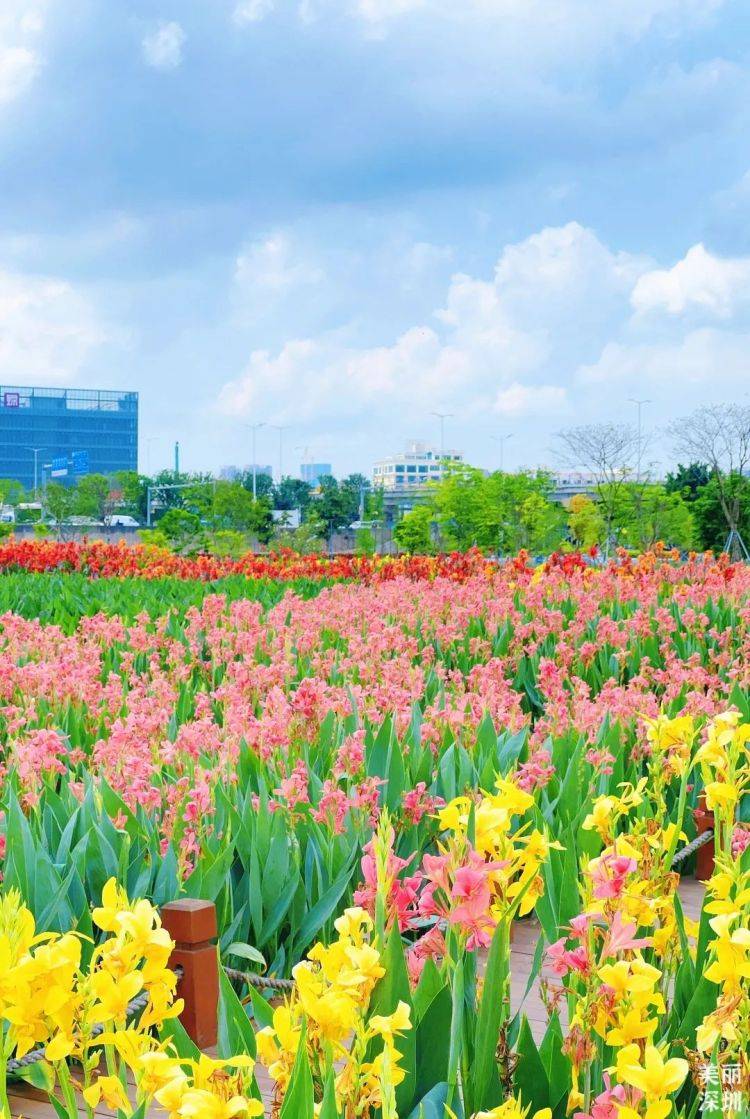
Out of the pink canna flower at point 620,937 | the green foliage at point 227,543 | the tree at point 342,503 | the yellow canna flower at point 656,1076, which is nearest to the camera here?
the yellow canna flower at point 656,1076

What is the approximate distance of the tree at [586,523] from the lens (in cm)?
3953

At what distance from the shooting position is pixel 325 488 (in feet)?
256

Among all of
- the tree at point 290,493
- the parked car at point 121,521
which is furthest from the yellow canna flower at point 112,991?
the tree at point 290,493

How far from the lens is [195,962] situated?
9.89 ft

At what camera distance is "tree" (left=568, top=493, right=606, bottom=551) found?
39.5m

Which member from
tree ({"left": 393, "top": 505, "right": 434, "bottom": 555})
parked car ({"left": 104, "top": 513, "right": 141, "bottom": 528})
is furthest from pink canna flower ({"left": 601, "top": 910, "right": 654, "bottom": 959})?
parked car ({"left": 104, "top": 513, "right": 141, "bottom": 528})

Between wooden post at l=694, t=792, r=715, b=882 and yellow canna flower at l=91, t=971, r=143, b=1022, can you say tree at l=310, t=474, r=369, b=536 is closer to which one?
wooden post at l=694, t=792, r=715, b=882

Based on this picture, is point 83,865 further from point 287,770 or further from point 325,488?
point 325,488

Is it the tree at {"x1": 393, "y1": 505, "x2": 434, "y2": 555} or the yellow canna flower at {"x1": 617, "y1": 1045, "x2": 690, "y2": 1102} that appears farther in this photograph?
the tree at {"x1": 393, "y1": 505, "x2": 434, "y2": 555}

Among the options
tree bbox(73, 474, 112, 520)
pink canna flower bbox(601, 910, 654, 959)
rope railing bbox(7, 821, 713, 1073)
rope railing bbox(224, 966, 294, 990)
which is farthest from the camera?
tree bbox(73, 474, 112, 520)

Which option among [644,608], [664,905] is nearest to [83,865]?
[664,905]

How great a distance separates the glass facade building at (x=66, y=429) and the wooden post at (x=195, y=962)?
140m

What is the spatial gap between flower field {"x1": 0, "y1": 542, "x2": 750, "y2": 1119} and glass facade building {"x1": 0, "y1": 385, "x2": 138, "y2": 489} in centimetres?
13709

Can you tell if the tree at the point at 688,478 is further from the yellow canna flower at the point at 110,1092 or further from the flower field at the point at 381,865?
the yellow canna flower at the point at 110,1092
